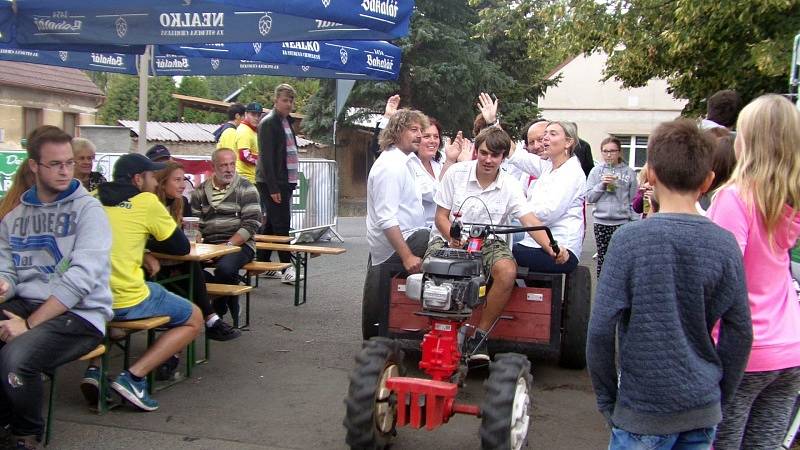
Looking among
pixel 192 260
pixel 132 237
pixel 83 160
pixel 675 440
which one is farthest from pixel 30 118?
pixel 675 440

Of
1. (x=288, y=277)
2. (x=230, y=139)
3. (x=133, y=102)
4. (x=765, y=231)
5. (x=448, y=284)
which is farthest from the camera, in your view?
(x=133, y=102)

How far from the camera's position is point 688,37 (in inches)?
523

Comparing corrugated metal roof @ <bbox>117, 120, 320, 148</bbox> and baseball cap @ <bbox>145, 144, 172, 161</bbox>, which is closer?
baseball cap @ <bbox>145, 144, 172, 161</bbox>

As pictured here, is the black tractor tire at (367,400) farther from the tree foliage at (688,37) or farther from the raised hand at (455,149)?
the tree foliage at (688,37)

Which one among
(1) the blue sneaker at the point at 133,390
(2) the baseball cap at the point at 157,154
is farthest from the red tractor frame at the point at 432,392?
(2) the baseball cap at the point at 157,154

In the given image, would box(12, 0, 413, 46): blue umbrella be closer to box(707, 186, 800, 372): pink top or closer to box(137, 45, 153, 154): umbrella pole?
box(137, 45, 153, 154): umbrella pole

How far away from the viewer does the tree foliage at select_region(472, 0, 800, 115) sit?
39.1 ft

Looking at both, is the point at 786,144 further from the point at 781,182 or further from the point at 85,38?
the point at 85,38

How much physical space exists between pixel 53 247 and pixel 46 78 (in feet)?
87.2

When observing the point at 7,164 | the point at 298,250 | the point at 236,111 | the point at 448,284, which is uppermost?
the point at 236,111

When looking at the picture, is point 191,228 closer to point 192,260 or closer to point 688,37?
point 192,260

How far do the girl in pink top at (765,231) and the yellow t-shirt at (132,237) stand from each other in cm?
348

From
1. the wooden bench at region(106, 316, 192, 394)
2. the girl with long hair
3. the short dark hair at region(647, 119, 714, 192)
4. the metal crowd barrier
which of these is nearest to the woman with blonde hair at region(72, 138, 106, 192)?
the wooden bench at region(106, 316, 192, 394)

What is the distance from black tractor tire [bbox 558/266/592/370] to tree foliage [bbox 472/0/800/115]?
6.81 m
